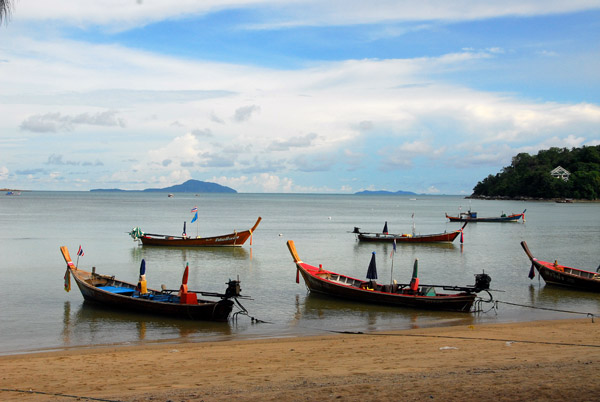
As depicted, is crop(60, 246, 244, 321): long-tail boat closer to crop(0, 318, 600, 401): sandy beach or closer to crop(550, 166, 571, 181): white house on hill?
crop(0, 318, 600, 401): sandy beach

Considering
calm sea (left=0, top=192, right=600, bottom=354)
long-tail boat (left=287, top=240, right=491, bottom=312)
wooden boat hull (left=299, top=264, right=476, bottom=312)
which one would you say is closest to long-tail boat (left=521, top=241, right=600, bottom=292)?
calm sea (left=0, top=192, right=600, bottom=354)

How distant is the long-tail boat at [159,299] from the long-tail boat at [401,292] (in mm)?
4903

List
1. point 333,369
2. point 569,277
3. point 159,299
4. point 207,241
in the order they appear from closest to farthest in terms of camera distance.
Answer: point 333,369
point 159,299
point 569,277
point 207,241

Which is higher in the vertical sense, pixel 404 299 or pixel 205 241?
pixel 205 241

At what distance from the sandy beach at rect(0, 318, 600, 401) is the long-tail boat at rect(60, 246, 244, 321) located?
9.10ft

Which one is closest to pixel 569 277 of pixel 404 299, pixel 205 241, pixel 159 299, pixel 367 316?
pixel 404 299

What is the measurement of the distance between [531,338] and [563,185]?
192 metres

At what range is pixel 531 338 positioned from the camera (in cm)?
1641

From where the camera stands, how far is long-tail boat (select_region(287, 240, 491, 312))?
21.6m

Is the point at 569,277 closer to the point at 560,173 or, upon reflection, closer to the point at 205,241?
the point at 205,241

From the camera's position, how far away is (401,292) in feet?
74.3

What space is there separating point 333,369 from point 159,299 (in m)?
10.0

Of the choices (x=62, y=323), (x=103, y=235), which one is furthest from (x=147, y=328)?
(x=103, y=235)

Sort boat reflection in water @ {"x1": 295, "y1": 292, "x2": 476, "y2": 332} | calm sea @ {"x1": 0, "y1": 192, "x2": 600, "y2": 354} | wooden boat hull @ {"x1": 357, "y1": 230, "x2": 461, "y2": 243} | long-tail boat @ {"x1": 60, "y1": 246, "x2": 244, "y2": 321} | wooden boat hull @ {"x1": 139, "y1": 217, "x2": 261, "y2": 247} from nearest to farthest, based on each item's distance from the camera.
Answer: calm sea @ {"x1": 0, "y1": 192, "x2": 600, "y2": 354} < long-tail boat @ {"x1": 60, "y1": 246, "x2": 244, "y2": 321} < boat reflection in water @ {"x1": 295, "y1": 292, "x2": 476, "y2": 332} < wooden boat hull @ {"x1": 139, "y1": 217, "x2": 261, "y2": 247} < wooden boat hull @ {"x1": 357, "y1": 230, "x2": 461, "y2": 243}
